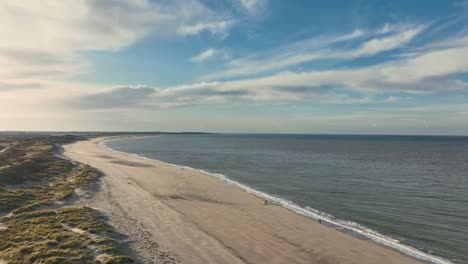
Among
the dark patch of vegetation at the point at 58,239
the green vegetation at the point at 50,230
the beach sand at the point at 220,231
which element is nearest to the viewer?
the dark patch of vegetation at the point at 58,239

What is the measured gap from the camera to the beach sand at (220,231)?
647 inches

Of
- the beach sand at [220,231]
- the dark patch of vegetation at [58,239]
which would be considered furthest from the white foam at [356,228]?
the dark patch of vegetation at [58,239]

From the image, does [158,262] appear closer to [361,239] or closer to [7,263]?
[7,263]

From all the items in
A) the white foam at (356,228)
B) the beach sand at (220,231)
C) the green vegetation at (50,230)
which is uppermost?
the green vegetation at (50,230)

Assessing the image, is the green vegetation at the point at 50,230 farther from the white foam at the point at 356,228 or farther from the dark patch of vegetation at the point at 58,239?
the white foam at the point at 356,228

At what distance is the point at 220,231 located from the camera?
20453mm

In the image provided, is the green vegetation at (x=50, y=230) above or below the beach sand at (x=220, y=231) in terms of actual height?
above

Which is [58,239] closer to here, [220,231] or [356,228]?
[220,231]

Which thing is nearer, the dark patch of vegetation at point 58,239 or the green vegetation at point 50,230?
the dark patch of vegetation at point 58,239

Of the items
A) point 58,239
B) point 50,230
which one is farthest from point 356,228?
point 50,230

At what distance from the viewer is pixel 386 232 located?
21156 millimetres

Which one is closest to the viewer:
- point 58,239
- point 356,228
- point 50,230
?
point 58,239

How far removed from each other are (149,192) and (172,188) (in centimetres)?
338

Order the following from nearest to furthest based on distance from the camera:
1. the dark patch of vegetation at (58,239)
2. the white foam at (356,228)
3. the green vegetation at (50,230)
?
the dark patch of vegetation at (58,239), the green vegetation at (50,230), the white foam at (356,228)
